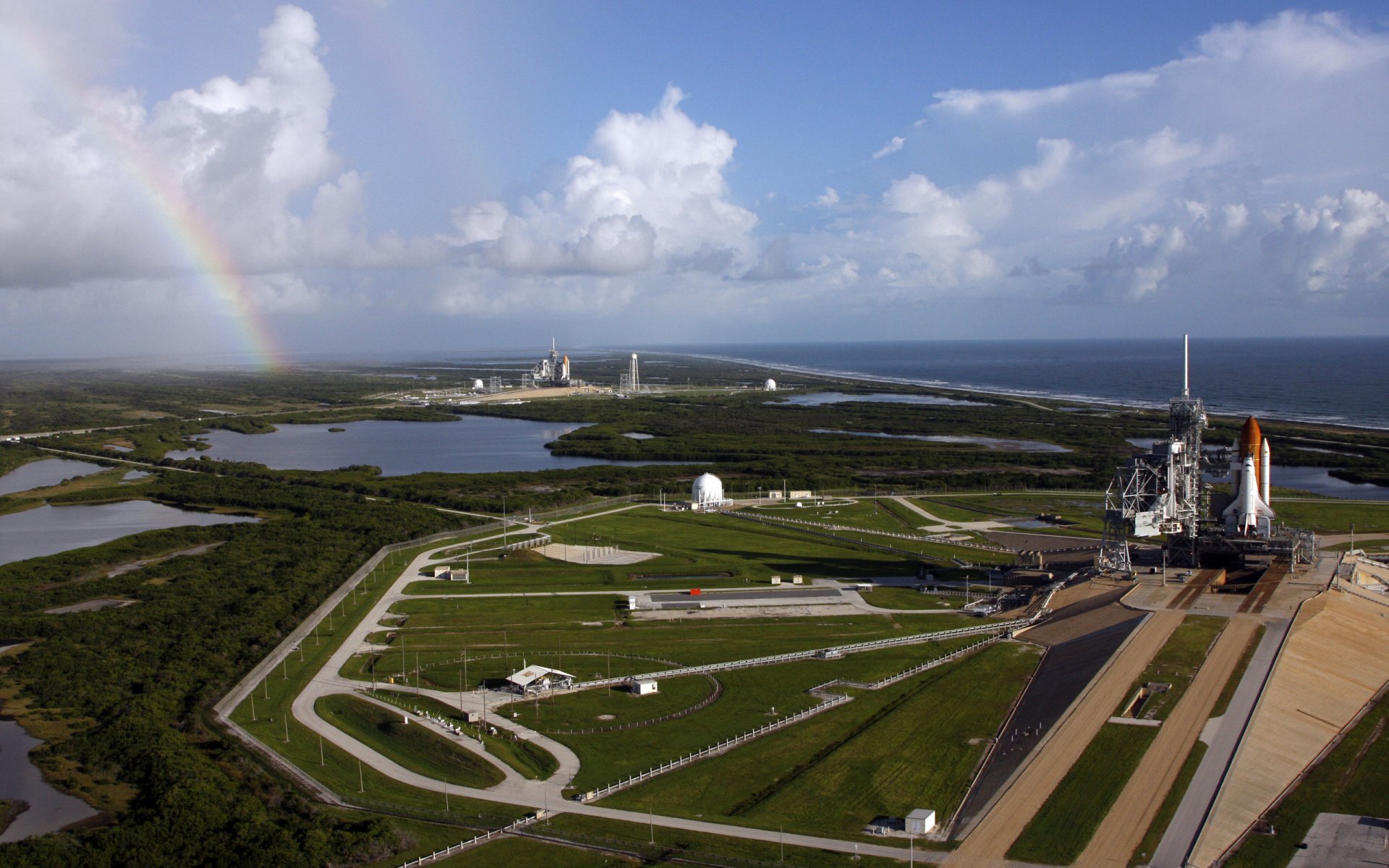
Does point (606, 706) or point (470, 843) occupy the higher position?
point (606, 706)

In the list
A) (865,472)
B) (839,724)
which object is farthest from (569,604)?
(865,472)

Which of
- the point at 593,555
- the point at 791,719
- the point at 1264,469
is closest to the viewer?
the point at 791,719

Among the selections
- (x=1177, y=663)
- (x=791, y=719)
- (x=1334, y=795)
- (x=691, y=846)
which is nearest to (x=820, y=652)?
(x=791, y=719)

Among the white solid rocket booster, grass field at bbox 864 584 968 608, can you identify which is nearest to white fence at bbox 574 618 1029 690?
grass field at bbox 864 584 968 608

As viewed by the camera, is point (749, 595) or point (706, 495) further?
point (706, 495)

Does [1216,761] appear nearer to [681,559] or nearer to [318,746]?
[318,746]

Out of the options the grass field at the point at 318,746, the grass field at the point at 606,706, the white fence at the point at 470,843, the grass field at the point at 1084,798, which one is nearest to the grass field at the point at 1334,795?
the grass field at the point at 1084,798

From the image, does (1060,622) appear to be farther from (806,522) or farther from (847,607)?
→ (806,522)
